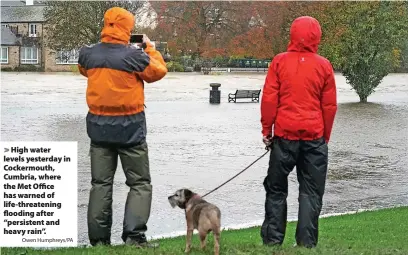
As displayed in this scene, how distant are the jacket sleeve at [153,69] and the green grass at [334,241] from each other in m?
1.47

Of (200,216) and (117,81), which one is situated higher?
(117,81)

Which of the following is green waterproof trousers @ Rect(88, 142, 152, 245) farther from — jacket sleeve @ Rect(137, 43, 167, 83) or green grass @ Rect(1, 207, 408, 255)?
jacket sleeve @ Rect(137, 43, 167, 83)

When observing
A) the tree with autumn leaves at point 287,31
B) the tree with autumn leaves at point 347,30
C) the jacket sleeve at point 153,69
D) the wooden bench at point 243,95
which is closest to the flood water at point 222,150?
the wooden bench at point 243,95

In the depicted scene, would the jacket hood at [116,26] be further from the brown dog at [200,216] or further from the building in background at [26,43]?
the building in background at [26,43]

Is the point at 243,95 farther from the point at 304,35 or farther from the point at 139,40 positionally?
the point at 139,40

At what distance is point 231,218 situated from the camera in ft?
39.4

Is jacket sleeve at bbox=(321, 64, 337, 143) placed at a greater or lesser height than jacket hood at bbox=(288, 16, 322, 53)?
lesser

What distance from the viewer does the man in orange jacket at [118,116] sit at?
625 cm

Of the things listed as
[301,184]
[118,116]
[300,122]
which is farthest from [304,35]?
[118,116]

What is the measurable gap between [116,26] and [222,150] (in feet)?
48.8

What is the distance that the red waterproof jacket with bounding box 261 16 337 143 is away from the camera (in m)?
6.59

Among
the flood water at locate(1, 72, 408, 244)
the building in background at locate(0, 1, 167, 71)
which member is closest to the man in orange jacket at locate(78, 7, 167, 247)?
the flood water at locate(1, 72, 408, 244)

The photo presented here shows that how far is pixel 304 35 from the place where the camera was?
6.66 metres

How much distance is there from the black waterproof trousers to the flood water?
3008 millimetres
